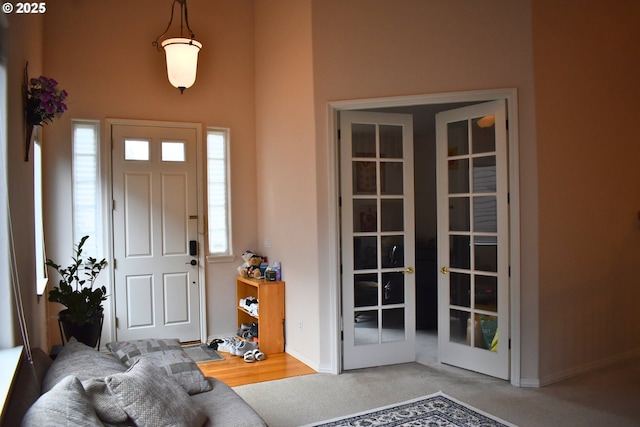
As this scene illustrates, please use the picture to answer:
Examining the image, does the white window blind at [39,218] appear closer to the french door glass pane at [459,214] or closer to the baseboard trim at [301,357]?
the baseboard trim at [301,357]

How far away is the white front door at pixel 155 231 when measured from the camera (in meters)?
5.41

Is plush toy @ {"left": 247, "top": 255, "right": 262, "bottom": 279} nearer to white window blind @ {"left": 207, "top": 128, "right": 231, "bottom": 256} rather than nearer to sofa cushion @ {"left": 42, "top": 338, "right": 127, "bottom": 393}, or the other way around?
white window blind @ {"left": 207, "top": 128, "right": 231, "bottom": 256}

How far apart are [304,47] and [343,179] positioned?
4.25 ft

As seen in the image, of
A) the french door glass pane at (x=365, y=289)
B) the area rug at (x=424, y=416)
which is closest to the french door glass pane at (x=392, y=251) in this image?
the french door glass pane at (x=365, y=289)

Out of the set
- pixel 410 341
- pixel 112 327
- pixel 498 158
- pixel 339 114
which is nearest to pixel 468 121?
pixel 498 158

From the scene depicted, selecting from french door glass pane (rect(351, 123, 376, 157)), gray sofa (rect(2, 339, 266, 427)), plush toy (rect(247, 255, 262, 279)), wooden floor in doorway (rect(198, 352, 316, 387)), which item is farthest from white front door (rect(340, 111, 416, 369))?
gray sofa (rect(2, 339, 266, 427))

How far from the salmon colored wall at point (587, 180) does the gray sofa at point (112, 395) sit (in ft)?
9.18

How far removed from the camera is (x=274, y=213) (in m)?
5.63

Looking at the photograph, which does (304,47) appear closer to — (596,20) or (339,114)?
(339,114)

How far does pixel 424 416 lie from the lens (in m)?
3.58

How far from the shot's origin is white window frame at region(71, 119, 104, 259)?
17.2 feet

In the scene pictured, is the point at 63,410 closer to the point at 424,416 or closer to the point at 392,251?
the point at 424,416

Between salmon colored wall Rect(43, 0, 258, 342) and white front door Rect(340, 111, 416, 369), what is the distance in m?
1.70

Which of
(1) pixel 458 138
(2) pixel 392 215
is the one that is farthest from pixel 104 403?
(1) pixel 458 138
